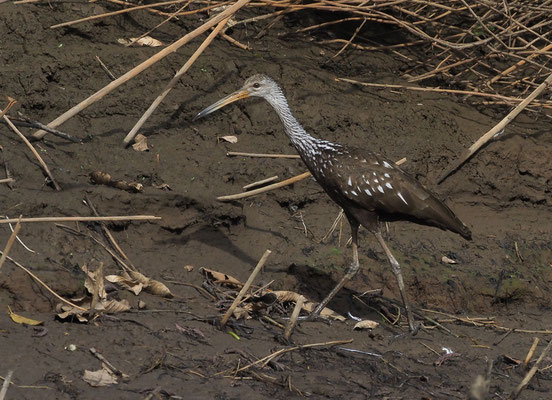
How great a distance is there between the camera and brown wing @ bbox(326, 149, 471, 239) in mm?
7168

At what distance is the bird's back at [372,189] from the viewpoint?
23.5ft

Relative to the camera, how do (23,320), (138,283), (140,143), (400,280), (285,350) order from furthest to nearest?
(140,143) → (400,280) → (138,283) → (285,350) → (23,320)

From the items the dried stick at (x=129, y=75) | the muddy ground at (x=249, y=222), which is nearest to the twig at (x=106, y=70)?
the muddy ground at (x=249, y=222)

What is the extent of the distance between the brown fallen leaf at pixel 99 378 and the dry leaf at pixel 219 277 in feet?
6.11

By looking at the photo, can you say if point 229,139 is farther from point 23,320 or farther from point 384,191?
point 23,320

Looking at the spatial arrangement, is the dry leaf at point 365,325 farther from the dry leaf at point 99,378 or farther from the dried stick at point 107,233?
the dry leaf at point 99,378

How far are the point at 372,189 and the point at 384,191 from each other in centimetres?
10

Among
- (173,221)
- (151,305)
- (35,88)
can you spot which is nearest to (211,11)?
(35,88)

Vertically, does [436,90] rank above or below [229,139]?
above

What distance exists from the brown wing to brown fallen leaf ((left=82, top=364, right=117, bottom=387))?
8.35 ft

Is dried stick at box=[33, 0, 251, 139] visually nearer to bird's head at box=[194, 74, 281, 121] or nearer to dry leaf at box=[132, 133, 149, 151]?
bird's head at box=[194, 74, 281, 121]

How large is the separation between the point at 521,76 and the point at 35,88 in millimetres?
5038

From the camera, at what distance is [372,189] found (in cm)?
716

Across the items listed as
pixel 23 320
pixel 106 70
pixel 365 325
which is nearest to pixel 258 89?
pixel 106 70
